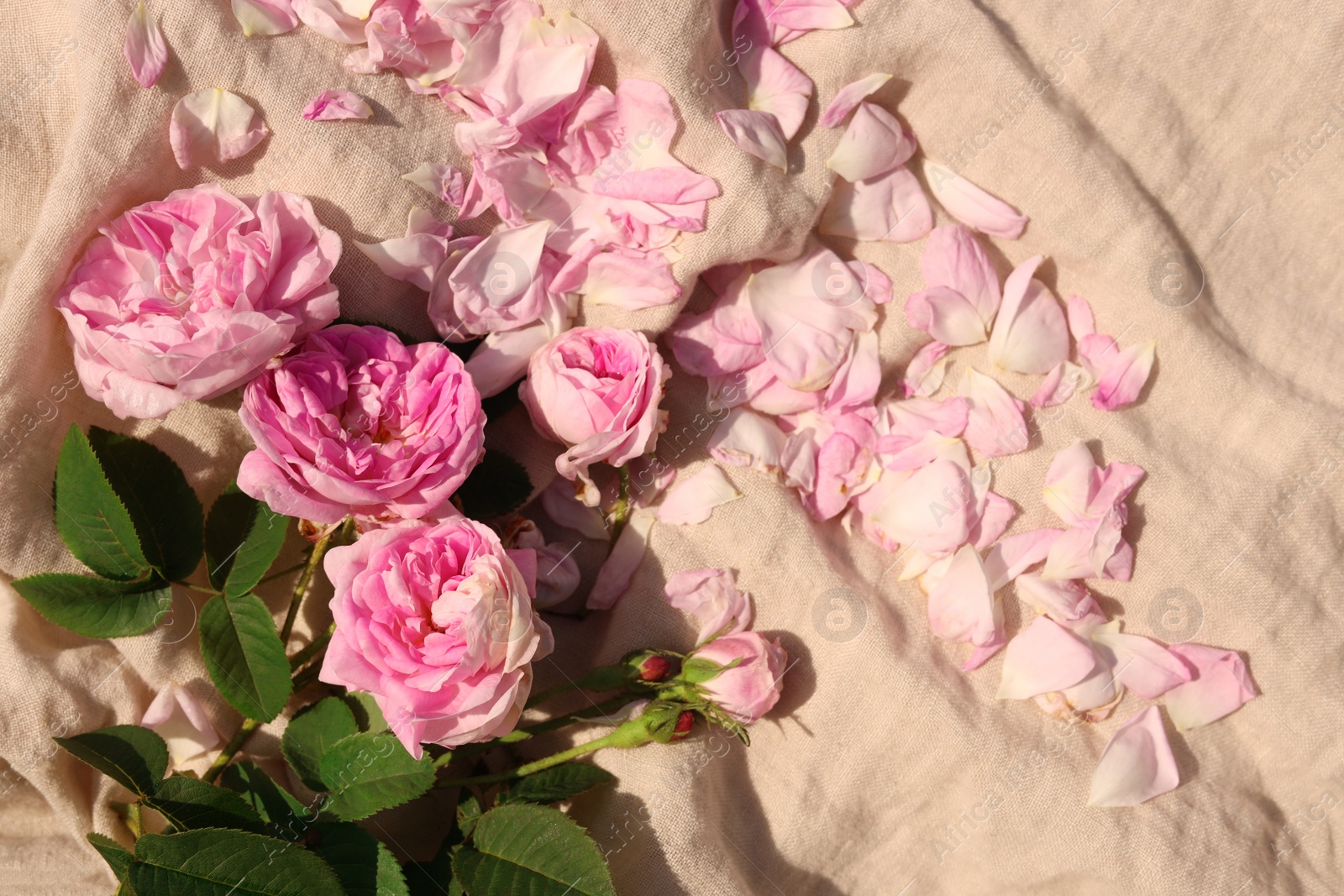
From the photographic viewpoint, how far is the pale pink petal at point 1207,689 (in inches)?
36.8

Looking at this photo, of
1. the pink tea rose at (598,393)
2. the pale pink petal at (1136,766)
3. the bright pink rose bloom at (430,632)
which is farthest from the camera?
the pale pink petal at (1136,766)

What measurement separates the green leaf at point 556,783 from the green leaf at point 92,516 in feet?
1.16

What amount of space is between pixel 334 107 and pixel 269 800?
58 cm

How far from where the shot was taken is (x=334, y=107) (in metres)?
0.84

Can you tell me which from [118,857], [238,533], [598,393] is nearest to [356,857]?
[118,857]

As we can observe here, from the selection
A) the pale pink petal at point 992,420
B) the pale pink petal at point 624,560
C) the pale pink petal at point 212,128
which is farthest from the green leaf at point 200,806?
the pale pink petal at point 992,420

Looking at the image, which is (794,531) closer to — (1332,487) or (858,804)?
(858,804)

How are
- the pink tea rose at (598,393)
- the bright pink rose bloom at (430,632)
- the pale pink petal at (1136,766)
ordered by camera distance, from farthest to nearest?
the pale pink petal at (1136,766), the pink tea rose at (598,393), the bright pink rose bloom at (430,632)

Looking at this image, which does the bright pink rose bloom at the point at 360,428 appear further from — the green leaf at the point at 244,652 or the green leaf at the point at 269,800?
the green leaf at the point at 269,800

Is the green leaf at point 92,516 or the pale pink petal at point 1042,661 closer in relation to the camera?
the green leaf at point 92,516

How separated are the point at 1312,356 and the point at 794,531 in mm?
545

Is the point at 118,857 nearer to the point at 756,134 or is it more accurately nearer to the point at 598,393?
the point at 598,393

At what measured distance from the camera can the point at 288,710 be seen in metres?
0.92

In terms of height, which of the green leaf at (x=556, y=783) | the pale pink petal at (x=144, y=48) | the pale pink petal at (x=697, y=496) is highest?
the pale pink petal at (x=144, y=48)
